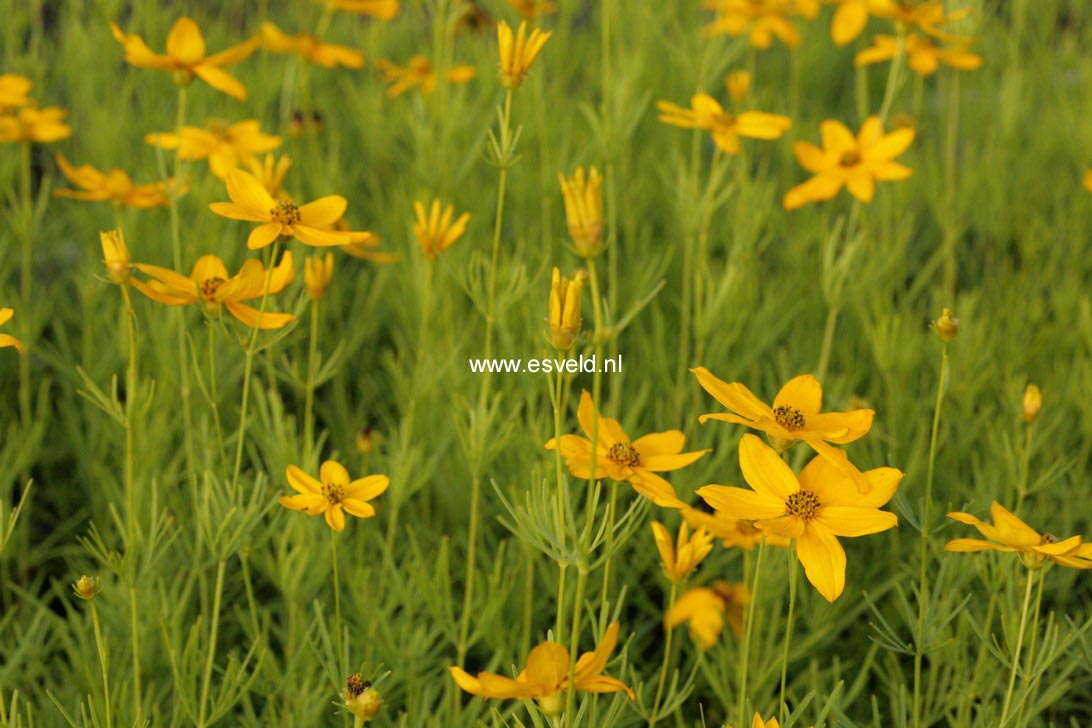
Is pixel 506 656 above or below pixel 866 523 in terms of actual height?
below

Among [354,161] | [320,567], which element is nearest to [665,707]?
[320,567]

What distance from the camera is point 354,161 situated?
2.36 m

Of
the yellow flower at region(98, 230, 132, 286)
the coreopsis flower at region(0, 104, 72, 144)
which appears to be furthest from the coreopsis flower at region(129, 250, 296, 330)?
the coreopsis flower at region(0, 104, 72, 144)

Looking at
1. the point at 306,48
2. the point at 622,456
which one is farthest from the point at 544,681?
the point at 306,48

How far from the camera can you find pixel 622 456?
3.07 feet

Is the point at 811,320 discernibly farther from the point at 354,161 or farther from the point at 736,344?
the point at 354,161

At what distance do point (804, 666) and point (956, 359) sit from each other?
0.52m

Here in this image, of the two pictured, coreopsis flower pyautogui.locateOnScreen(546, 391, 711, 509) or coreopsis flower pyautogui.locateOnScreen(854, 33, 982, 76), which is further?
coreopsis flower pyautogui.locateOnScreen(854, 33, 982, 76)

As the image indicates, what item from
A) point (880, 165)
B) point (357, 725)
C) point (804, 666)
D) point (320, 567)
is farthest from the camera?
point (880, 165)

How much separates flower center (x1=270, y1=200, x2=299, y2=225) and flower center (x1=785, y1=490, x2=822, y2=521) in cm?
47

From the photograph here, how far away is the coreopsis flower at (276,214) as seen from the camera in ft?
3.17

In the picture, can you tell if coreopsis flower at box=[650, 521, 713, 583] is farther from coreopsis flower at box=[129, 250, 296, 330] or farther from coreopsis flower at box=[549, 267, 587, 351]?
coreopsis flower at box=[129, 250, 296, 330]

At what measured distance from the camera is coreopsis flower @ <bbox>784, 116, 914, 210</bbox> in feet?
5.18

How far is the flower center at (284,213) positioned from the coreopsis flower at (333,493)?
0.68ft
